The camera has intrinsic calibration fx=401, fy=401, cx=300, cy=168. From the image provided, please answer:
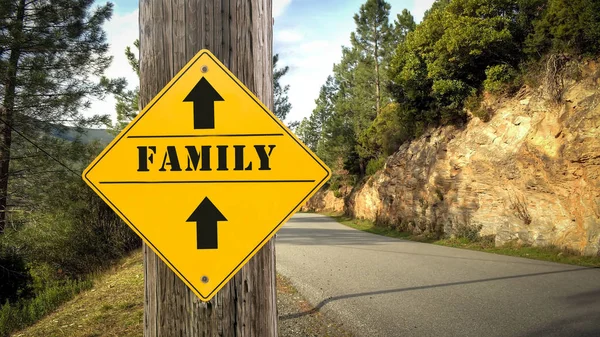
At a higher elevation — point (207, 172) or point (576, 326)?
point (207, 172)

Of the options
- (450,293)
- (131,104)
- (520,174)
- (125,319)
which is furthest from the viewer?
(131,104)

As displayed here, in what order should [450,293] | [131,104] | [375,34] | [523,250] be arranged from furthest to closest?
[375,34]
[131,104]
[523,250]
[450,293]

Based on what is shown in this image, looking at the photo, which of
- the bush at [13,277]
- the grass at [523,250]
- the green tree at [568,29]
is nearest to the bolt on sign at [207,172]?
the grass at [523,250]

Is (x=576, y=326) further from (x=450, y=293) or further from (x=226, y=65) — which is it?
(x=226, y=65)

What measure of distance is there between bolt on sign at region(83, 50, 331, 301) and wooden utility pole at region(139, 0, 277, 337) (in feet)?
0.19

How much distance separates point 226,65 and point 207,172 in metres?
0.46

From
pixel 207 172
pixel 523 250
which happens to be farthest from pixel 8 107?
pixel 523 250

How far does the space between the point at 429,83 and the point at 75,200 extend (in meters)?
14.2

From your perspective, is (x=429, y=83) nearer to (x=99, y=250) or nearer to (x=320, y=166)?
(x=99, y=250)

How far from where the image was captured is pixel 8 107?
35.9 feet

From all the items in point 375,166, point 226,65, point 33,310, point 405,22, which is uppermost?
point 405,22

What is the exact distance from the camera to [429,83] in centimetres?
1686

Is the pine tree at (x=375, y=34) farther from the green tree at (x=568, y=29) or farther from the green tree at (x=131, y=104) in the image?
the green tree at (x=568, y=29)

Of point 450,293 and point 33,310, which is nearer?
point 450,293
